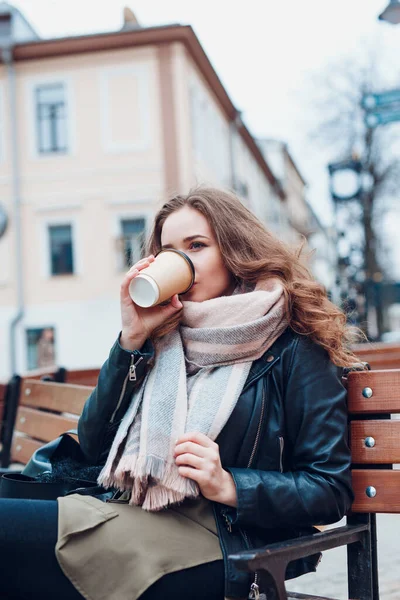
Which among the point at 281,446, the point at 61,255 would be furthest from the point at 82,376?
the point at 61,255

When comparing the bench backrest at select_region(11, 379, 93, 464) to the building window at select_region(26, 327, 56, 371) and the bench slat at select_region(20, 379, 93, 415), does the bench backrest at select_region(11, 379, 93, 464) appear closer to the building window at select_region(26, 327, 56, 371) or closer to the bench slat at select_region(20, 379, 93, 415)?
the bench slat at select_region(20, 379, 93, 415)

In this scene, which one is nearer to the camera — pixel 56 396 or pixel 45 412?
pixel 56 396

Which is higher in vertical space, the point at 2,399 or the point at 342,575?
the point at 2,399

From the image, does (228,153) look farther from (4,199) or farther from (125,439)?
(125,439)

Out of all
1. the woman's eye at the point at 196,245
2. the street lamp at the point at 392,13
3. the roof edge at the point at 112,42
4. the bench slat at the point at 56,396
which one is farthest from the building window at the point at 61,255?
the woman's eye at the point at 196,245

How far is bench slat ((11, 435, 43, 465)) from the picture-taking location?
3953mm

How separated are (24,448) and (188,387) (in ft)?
6.34

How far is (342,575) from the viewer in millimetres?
4000

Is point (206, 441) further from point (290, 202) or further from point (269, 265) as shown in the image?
point (290, 202)

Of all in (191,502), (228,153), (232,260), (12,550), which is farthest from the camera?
(228,153)

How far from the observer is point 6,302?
22.2m

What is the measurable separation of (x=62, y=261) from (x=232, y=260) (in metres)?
20.1

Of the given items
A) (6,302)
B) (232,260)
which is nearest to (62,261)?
(6,302)

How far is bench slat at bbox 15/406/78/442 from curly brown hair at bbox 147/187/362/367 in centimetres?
111
